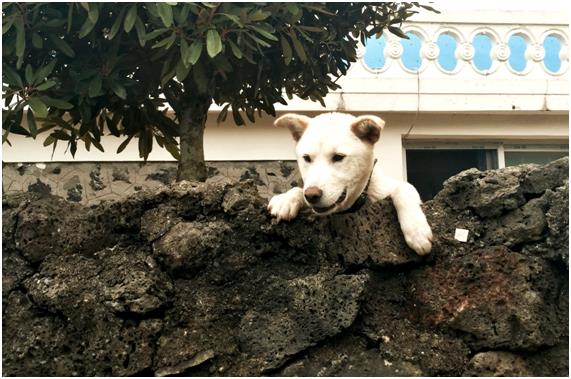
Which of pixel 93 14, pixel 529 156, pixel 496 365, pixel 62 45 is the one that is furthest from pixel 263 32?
pixel 529 156

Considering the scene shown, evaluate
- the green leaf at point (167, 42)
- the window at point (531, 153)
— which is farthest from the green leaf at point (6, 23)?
the window at point (531, 153)

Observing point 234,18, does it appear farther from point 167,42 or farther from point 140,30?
point 140,30

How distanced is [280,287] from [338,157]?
779 millimetres

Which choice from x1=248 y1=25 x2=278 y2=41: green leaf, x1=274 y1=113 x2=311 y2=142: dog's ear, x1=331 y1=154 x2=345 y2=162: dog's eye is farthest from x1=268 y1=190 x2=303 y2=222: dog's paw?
x1=248 y1=25 x2=278 y2=41: green leaf

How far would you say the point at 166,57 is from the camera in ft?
13.1

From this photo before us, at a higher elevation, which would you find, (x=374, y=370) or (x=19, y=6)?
(x=19, y=6)

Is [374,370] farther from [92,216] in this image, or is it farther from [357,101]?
[357,101]

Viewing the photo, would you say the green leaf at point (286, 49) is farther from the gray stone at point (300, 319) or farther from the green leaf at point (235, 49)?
the gray stone at point (300, 319)

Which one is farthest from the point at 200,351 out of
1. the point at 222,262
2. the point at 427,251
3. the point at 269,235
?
the point at 427,251

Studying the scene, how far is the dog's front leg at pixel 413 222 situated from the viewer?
11.7 feet

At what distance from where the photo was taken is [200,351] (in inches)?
136

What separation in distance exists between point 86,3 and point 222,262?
153 cm

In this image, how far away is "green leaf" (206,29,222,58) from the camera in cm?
340

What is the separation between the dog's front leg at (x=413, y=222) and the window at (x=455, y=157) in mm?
4529
